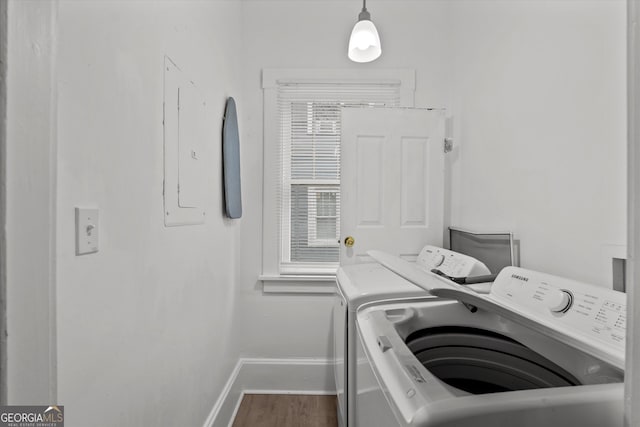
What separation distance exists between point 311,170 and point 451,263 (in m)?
1.23

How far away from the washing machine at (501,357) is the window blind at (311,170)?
122 centimetres

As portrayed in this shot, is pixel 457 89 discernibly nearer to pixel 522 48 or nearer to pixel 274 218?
pixel 522 48

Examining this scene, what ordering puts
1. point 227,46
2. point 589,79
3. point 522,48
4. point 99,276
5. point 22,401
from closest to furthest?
1. point 22,401
2. point 99,276
3. point 589,79
4. point 522,48
5. point 227,46

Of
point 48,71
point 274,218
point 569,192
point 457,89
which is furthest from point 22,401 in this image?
point 457,89

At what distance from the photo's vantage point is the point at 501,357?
0.99m

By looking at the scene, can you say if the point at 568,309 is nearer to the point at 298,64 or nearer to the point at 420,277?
the point at 420,277

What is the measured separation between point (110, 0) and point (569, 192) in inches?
67.0

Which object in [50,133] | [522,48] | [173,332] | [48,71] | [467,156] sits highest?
[522,48]

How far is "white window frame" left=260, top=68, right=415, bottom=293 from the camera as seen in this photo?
2342 mm

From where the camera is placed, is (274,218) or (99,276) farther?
(274,218)

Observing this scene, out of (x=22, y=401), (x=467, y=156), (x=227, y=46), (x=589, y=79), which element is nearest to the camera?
(x=22, y=401)

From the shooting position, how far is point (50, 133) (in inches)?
21.4

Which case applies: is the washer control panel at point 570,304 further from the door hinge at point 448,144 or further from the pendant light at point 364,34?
the pendant light at point 364,34

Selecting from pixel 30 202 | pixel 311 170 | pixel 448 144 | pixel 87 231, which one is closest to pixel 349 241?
pixel 311 170
